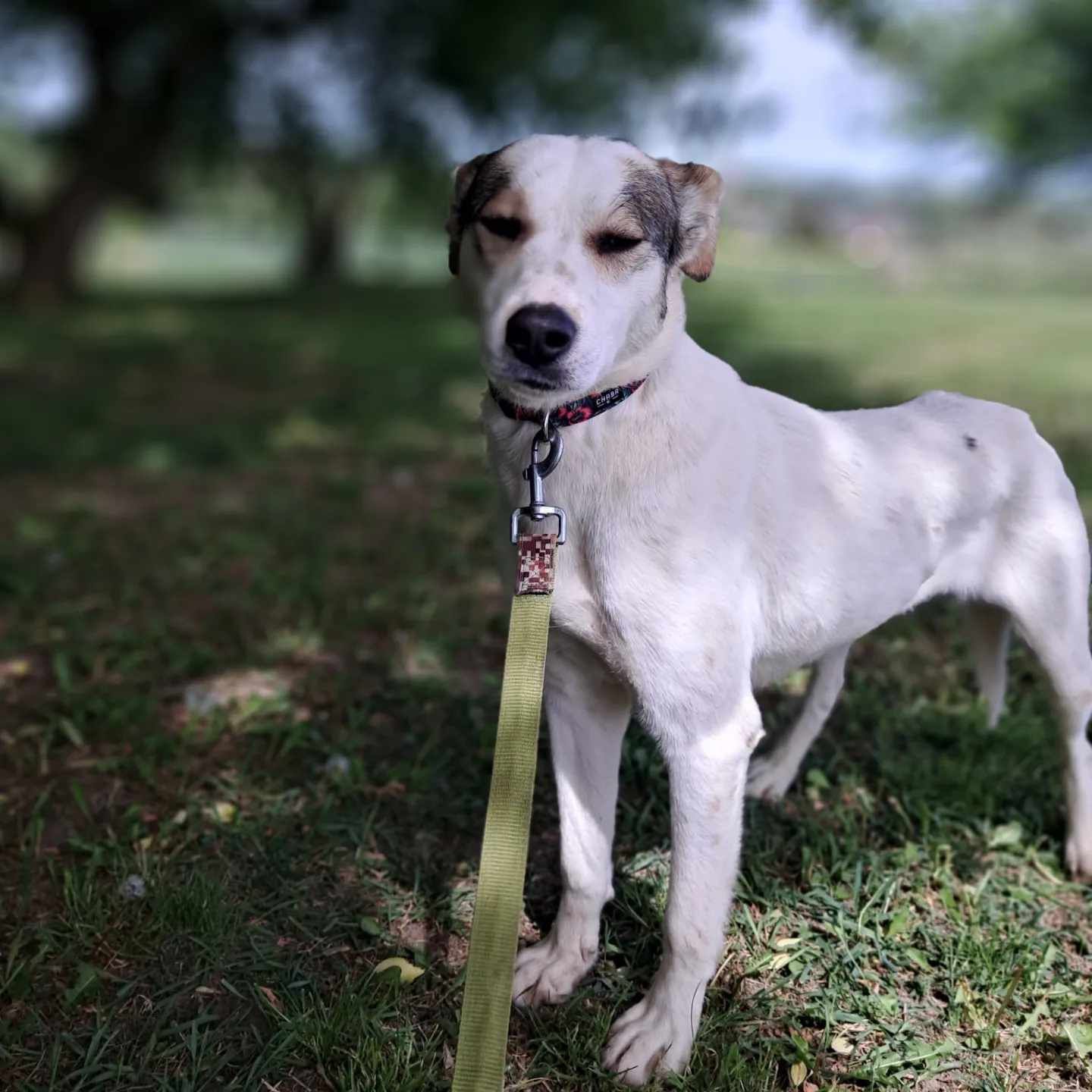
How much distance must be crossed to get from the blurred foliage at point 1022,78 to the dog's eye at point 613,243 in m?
33.5

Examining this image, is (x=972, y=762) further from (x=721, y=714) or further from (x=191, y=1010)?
(x=191, y=1010)

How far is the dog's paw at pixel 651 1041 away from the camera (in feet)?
7.43

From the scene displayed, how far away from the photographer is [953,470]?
2680 millimetres

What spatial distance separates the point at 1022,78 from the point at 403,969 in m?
39.0

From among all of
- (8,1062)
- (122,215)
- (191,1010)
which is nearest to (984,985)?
(191,1010)

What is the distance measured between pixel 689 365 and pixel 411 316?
14.3 metres

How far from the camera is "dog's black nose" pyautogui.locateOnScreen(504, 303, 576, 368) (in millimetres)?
1975

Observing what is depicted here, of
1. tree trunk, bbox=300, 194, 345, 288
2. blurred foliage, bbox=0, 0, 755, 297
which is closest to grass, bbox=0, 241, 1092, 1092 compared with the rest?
blurred foliage, bbox=0, 0, 755, 297

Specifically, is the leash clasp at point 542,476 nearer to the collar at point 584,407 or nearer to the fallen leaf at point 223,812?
the collar at point 584,407

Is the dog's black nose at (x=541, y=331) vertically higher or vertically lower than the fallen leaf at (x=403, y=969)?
higher

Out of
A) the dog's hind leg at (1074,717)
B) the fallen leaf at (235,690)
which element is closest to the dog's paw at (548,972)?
the dog's hind leg at (1074,717)

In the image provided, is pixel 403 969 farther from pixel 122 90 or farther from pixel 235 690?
pixel 122 90

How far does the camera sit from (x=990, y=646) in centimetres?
318

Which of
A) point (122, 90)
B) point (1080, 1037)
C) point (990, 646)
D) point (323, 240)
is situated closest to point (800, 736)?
point (990, 646)
